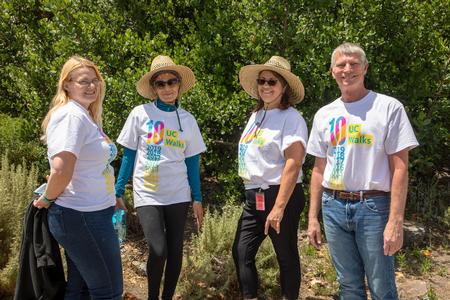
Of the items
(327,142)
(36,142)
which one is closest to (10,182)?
(36,142)

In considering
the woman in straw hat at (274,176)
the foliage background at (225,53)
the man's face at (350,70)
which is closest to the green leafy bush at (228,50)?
the foliage background at (225,53)

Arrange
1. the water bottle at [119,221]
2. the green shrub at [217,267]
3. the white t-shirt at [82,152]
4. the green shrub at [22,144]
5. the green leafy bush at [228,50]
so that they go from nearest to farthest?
the white t-shirt at [82,152] → the water bottle at [119,221] → the green shrub at [217,267] → the green leafy bush at [228,50] → the green shrub at [22,144]

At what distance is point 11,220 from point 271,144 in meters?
2.15

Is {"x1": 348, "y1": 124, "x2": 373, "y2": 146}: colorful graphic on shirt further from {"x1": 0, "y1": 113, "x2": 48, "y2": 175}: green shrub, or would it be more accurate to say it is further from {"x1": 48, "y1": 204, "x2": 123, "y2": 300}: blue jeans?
{"x1": 0, "y1": 113, "x2": 48, "y2": 175}: green shrub

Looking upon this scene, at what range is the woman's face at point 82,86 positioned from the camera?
9.40ft

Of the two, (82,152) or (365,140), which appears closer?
(82,152)

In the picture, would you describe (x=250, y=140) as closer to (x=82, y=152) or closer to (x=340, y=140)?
(x=340, y=140)

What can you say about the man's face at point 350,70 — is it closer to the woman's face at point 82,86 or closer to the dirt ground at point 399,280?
the woman's face at point 82,86

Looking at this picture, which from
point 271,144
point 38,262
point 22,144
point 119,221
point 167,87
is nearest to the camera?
point 38,262

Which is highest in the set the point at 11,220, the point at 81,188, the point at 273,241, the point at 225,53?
the point at 225,53

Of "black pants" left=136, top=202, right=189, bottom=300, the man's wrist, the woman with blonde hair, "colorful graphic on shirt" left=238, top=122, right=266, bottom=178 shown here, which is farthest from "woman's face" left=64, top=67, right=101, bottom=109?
"colorful graphic on shirt" left=238, top=122, right=266, bottom=178

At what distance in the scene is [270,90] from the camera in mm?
3656

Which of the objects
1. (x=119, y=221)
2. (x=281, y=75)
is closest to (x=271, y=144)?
(x=281, y=75)

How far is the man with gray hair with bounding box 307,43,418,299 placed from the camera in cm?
279
